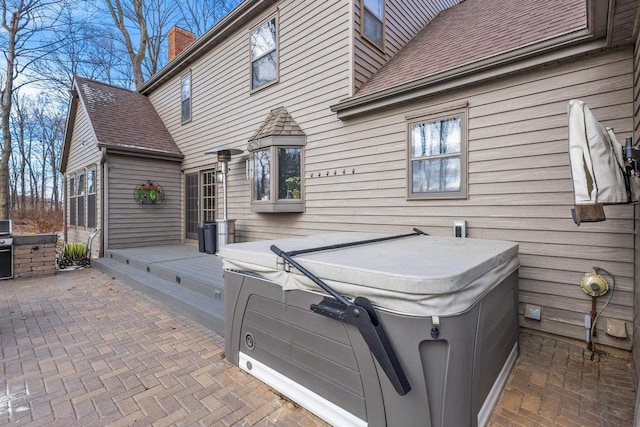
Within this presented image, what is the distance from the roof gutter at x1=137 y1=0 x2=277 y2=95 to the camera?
6293mm

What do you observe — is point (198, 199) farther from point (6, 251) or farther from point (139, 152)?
point (6, 251)

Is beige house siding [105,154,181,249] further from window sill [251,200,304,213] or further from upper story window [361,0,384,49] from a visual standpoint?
upper story window [361,0,384,49]

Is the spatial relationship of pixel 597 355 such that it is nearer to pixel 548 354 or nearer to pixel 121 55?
pixel 548 354

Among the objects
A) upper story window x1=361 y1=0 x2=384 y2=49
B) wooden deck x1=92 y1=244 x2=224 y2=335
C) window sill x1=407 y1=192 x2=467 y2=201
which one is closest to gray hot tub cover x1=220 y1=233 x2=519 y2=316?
window sill x1=407 y1=192 x2=467 y2=201

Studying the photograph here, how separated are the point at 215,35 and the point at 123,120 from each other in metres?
3.58

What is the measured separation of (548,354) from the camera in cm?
276

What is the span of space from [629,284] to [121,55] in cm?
1896

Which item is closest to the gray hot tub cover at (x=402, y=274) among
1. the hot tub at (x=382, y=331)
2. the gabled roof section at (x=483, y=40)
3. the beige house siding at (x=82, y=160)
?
the hot tub at (x=382, y=331)

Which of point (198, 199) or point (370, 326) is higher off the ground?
point (198, 199)

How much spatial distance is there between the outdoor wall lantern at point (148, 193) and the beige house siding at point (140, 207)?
0.27 ft

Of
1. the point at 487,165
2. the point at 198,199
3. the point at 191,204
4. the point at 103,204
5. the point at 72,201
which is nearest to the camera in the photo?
the point at 487,165

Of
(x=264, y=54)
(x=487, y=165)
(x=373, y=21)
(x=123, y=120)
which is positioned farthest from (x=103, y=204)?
(x=487, y=165)

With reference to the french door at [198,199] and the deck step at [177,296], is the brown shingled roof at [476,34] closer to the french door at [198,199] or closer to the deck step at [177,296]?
the deck step at [177,296]

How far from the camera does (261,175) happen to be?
18.9 feet
